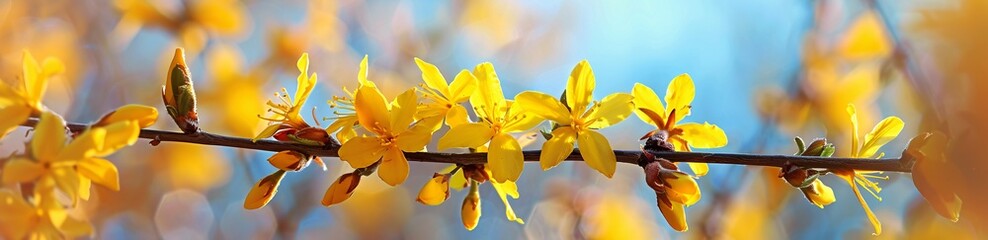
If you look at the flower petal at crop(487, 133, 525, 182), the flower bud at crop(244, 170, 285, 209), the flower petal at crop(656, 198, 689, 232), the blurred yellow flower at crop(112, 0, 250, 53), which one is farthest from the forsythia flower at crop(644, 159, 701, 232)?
the blurred yellow flower at crop(112, 0, 250, 53)

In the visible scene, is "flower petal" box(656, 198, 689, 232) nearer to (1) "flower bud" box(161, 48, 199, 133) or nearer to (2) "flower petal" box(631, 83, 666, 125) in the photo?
(2) "flower petal" box(631, 83, 666, 125)

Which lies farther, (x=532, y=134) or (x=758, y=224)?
(x=758, y=224)

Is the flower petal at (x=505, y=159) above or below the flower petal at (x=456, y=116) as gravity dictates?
below

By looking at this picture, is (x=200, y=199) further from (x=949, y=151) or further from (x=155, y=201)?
(x=949, y=151)

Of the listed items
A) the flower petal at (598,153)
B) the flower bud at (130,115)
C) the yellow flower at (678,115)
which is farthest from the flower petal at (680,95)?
the flower bud at (130,115)

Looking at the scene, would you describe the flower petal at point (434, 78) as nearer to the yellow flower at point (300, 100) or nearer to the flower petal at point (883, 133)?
the yellow flower at point (300, 100)

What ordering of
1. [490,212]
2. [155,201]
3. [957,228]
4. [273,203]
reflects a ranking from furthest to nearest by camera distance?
[490,212] < [155,201] < [273,203] < [957,228]

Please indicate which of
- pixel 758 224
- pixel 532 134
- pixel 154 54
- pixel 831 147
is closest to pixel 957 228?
pixel 758 224
